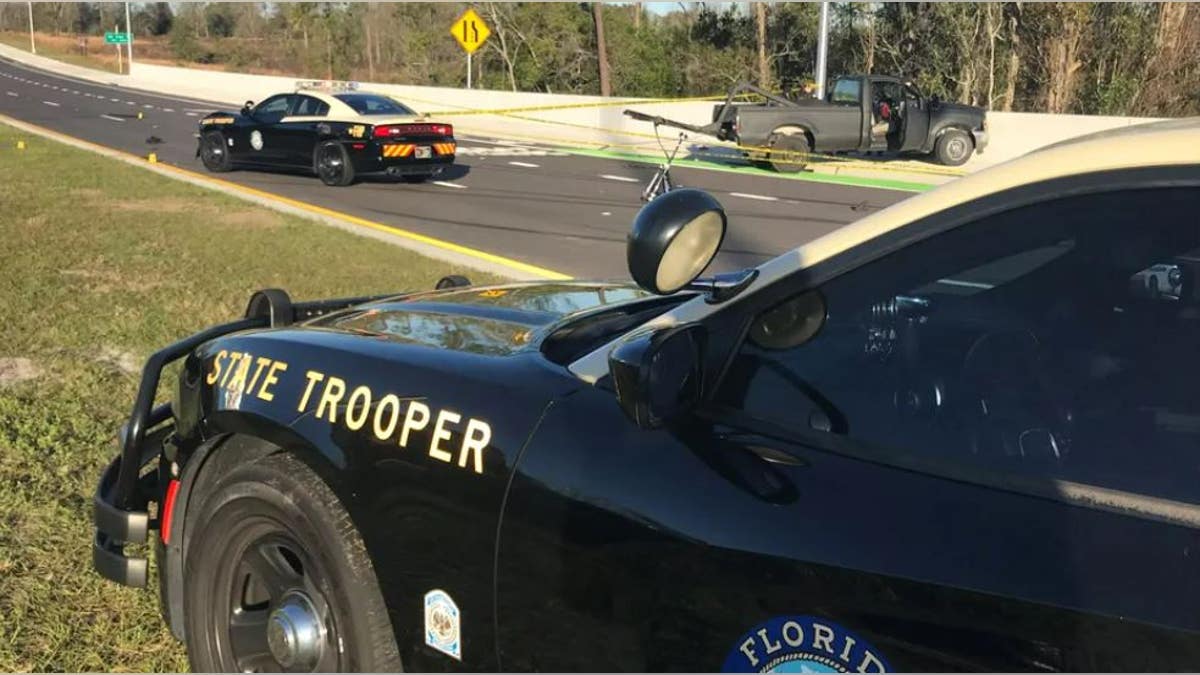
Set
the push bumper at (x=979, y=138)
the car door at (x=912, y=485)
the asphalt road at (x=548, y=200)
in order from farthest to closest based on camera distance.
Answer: the push bumper at (x=979, y=138)
the asphalt road at (x=548, y=200)
the car door at (x=912, y=485)

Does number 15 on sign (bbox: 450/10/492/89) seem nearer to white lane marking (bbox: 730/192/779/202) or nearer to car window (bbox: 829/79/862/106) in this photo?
car window (bbox: 829/79/862/106)

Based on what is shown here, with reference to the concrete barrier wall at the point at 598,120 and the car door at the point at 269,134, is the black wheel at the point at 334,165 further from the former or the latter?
the concrete barrier wall at the point at 598,120

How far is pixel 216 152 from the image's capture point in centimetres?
1800

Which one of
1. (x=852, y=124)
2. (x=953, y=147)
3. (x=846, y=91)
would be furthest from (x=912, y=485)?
(x=953, y=147)

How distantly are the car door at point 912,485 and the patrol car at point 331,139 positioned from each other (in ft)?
48.1

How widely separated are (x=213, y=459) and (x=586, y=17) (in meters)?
39.3

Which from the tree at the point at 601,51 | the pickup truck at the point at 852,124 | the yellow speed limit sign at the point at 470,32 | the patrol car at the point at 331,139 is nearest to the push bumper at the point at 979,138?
the pickup truck at the point at 852,124

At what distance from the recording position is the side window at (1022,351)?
1.57m

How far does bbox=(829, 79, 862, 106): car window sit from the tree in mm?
17777

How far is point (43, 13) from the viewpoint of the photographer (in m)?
84.0

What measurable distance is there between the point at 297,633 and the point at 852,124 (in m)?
18.6

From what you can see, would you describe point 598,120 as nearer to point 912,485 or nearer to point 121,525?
point 121,525

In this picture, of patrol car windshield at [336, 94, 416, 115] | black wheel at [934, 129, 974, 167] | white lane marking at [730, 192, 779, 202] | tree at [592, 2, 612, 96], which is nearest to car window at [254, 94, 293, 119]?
patrol car windshield at [336, 94, 416, 115]

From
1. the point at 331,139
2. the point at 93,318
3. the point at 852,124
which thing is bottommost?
the point at 93,318
